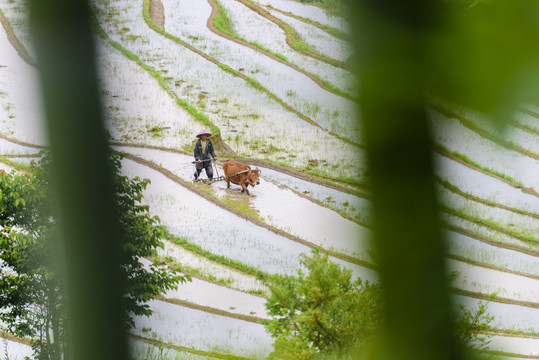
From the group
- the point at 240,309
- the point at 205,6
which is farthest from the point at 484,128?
the point at 205,6

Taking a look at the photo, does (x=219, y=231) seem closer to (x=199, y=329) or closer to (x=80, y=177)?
(x=199, y=329)

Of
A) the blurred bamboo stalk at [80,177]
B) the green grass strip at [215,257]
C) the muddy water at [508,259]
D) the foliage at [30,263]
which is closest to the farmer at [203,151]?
the green grass strip at [215,257]

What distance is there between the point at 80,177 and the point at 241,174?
130 inches

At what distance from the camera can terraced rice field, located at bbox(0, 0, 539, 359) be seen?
0.09 meters

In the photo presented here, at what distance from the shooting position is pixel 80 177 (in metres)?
0.09

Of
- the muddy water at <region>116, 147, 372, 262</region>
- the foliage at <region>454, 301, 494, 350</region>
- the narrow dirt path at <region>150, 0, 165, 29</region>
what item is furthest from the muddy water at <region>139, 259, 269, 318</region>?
the narrow dirt path at <region>150, 0, 165, 29</region>

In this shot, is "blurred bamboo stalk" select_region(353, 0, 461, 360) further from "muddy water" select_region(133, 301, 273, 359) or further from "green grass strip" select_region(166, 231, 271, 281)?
"green grass strip" select_region(166, 231, 271, 281)

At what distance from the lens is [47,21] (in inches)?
3.2

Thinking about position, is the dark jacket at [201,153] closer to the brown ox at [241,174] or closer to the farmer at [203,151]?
the farmer at [203,151]

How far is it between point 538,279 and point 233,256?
4.86ft

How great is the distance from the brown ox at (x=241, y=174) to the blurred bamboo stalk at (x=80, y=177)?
3.18m

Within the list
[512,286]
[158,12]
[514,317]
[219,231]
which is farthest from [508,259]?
[158,12]

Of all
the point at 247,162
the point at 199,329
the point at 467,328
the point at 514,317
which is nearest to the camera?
the point at 467,328

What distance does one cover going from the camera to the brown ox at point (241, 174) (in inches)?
131
